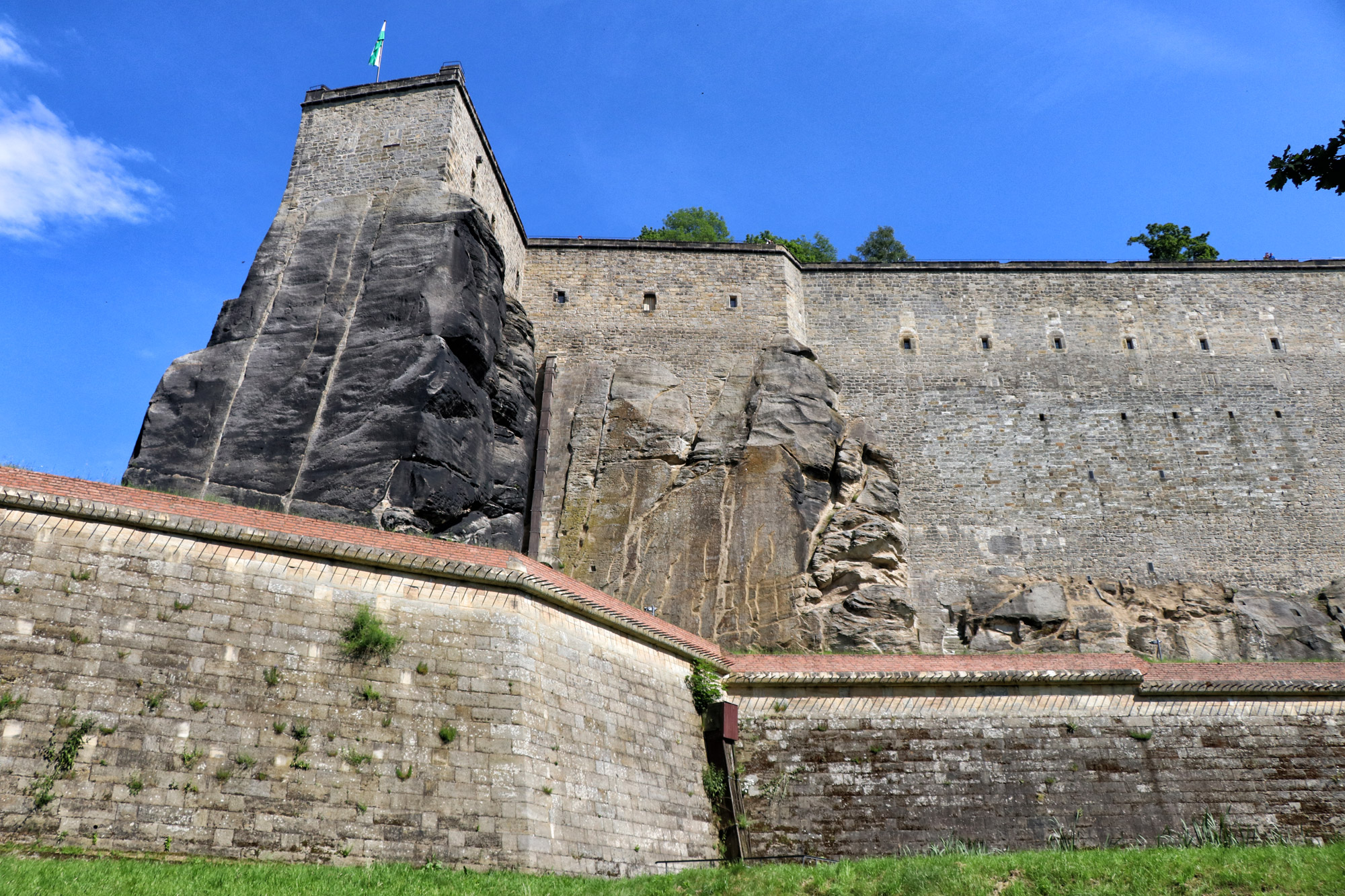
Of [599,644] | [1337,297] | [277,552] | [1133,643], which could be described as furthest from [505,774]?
[1337,297]

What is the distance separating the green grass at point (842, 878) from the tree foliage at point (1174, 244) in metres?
25.5

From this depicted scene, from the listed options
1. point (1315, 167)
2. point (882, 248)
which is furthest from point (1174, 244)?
point (1315, 167)

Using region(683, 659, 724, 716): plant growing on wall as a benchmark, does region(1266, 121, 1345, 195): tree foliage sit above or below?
above

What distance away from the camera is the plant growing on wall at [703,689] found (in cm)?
1580

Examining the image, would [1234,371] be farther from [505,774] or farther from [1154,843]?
[505,774]

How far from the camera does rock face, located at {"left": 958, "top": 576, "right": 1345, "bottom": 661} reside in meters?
21.8

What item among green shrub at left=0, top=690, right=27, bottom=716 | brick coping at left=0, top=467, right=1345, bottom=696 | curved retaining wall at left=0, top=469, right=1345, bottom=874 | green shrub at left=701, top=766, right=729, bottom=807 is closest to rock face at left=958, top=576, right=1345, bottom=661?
brick coping at left=0, top=467, right=1345, bottom=696

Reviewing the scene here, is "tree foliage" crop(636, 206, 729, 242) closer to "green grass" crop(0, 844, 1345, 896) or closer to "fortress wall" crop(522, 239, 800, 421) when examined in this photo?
"fortress wall" crop(522, 239, 800, 421)

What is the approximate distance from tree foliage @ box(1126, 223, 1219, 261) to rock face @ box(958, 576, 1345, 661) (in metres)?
14.7

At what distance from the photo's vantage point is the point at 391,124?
76.2 feet

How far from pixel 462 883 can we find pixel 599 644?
452 centimetres

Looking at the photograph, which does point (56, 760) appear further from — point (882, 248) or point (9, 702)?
point (882, 248)

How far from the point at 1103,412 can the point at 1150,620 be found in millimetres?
5691

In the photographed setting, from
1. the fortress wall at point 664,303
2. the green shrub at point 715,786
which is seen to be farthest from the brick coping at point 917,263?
the green shrub at point 715,786
